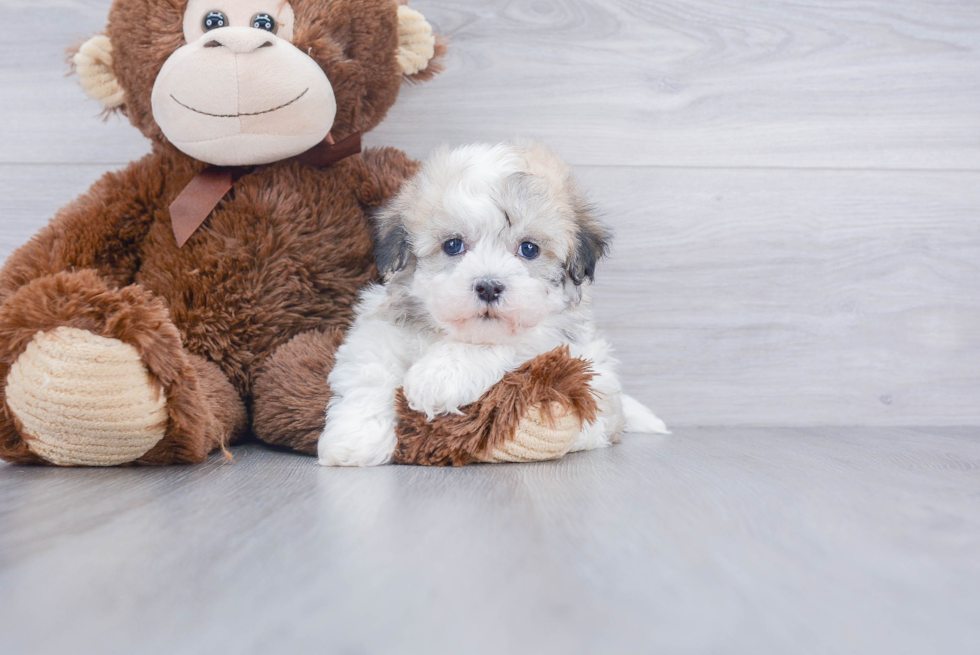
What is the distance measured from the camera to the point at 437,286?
3.80 feet

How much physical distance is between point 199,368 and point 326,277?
0.97ft

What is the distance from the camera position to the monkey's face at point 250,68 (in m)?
1.25

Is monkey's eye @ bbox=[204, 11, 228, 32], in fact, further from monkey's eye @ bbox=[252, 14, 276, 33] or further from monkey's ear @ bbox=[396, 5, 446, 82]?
monkey's ear @ bbox=[396, 5, 446, 82]

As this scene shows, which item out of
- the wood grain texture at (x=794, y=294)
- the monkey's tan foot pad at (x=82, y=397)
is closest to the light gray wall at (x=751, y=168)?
the wood grain texture at (x=794, y=294)

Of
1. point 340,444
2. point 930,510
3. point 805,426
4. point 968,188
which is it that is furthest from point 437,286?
point 968,188

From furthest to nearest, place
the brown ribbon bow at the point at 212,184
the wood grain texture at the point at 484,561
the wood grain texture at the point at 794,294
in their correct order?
1. the wood grain texture at the point at 794,294
2. the brown ribbon bow at the point at 212,184
3. the wood grain texture at the point at 484,561

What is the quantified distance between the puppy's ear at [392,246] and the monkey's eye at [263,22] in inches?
16.6

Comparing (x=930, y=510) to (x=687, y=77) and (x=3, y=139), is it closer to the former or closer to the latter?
(x=687, y=77)

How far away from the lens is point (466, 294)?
1.12 m

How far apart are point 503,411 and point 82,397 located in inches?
24.0

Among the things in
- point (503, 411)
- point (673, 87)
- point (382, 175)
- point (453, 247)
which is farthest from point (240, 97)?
point (673, 87)

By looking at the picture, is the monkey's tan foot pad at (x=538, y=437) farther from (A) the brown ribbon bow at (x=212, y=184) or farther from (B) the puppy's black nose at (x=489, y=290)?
(A) the brown ribbon bow at (x=212, y=184)

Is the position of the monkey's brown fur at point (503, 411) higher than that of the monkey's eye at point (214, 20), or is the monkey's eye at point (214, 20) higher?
the monkey's eye at point (214, 20)

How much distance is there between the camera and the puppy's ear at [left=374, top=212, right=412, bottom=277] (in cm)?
125
